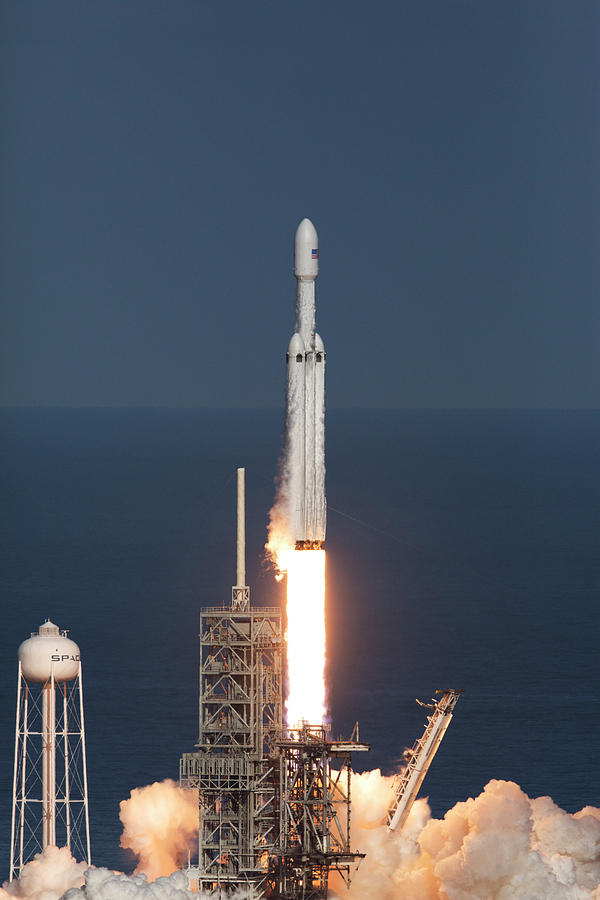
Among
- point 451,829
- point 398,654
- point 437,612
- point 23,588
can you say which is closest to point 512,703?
point 398,654

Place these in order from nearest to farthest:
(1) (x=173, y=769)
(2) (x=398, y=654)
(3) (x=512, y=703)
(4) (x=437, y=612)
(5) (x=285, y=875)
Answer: (5) (x=285, y=875), (1) (x=173, y=769), (3) (x=512, y=703), (2) (x=398, y=654), (4) (x=437, y=612)

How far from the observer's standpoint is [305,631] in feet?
290

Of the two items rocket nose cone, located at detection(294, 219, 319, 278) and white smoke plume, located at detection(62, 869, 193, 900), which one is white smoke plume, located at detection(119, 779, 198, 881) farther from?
rocket nose cone, located at detection(294, 219, 319, 278)

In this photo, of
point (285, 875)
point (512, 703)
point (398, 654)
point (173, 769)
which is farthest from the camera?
point (398, 654)

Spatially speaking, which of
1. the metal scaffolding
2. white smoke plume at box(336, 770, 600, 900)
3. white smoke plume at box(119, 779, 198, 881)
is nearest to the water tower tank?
white smoke plume at box(119, 779, 198, 881)

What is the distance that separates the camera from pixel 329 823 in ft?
282

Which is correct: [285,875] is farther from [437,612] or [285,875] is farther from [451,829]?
[437,612]

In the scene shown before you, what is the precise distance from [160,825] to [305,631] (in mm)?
8716

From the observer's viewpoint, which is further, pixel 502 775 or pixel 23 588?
pixel 23 588

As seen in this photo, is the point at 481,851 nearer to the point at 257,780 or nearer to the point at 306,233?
the point at 257,780

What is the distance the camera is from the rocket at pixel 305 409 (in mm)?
87750

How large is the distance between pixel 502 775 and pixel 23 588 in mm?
62518

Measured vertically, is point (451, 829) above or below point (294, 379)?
below

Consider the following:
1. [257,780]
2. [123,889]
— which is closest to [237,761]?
[257,780]
